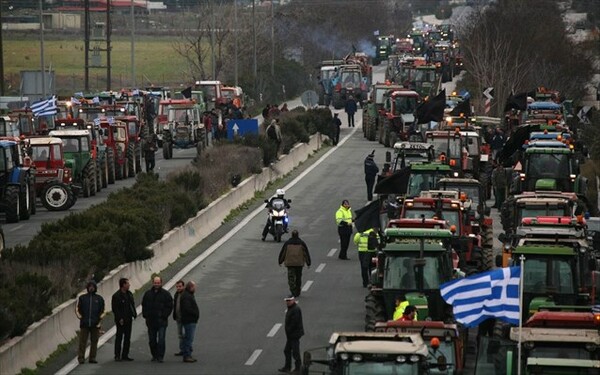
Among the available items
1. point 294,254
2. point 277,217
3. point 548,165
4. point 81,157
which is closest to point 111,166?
point 81,157

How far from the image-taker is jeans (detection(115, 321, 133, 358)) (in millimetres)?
29375

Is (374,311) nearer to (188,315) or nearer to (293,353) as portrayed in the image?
(293,353)

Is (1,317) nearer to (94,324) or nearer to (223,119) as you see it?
(94,324)

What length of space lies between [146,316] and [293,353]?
256 centimetres

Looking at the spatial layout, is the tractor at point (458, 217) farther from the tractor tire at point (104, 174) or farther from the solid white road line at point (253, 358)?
the tractor tire at point (104, 174)

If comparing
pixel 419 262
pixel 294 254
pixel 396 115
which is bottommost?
pixel 396 115

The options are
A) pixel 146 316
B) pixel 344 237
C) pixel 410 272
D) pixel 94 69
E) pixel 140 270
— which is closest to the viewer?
pixel 410 272

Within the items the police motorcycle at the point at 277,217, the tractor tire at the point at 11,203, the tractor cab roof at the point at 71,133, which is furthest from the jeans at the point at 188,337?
the tractor cab roof at the point at 71,133

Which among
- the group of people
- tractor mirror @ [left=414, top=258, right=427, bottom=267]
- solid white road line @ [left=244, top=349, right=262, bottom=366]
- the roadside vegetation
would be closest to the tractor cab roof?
the roadside vegetation

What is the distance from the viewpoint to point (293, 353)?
2838cm

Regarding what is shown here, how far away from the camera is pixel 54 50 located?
154500mm

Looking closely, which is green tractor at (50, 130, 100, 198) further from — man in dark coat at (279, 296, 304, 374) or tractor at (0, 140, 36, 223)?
man in dark coat at (279, 296, 304, 374)

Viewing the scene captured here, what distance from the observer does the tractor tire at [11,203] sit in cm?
4884

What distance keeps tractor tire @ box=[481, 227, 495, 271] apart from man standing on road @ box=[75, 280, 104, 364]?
10.1 metres
